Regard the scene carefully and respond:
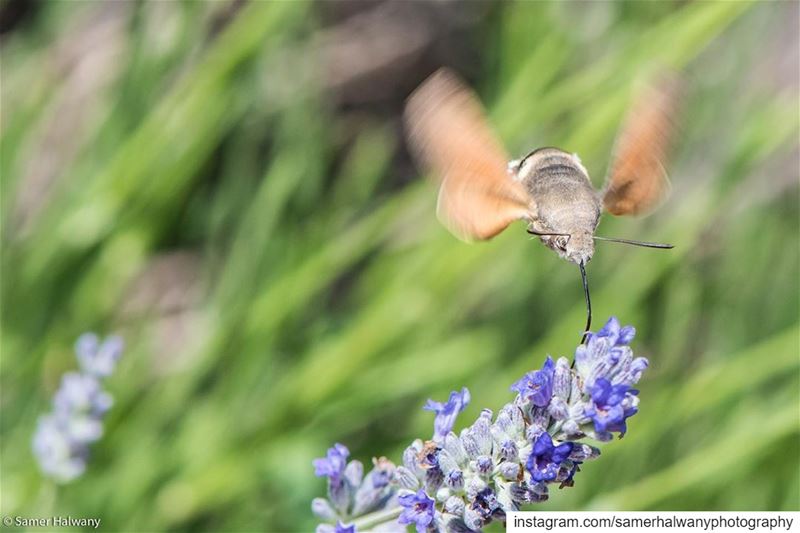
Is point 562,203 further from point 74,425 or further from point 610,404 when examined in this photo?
point 74,425

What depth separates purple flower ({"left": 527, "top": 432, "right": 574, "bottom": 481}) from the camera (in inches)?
45.4

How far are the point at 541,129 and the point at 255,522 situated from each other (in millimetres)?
1447

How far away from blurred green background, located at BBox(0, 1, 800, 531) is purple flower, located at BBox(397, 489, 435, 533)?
3.50 ft

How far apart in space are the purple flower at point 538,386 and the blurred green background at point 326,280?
113 cm

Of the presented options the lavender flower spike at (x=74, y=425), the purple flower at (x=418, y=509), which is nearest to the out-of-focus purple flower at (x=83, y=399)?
the lavender flower spike at (x=74, y=425)


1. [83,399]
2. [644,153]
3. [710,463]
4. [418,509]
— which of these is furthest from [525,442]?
[710,463]

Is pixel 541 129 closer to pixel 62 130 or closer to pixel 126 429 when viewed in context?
pixel 126 429

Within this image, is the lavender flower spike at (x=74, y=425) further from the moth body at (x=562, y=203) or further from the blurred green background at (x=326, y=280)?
the moth body at (x=562, y=203)

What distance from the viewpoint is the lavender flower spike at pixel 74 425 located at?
6.23 ft

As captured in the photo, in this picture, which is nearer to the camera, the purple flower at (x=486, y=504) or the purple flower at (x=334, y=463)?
the purple flower at (x=486, y=504)

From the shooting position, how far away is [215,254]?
2.93 meters

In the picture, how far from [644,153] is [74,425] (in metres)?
1.29

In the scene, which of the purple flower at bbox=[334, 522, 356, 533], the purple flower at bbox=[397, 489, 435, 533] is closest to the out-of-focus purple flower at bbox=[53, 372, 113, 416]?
the purple flower at bbox=[334, 522, 356, 533]

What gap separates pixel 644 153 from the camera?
1485mm
